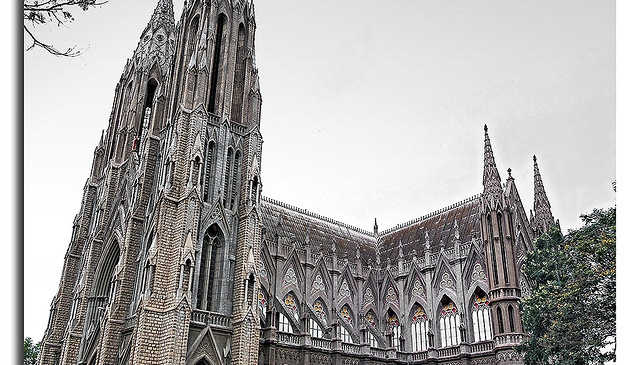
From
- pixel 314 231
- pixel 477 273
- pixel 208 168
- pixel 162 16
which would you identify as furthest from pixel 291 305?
pixel 162 16

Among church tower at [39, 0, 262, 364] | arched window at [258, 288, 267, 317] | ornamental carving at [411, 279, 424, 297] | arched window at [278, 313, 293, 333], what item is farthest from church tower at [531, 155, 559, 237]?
church tower at [39, 0, 262, 364]

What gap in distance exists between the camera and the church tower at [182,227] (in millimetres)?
27031

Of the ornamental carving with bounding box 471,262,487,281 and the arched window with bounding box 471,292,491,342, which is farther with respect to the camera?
the ornamental carving with bounding box 471,262,487,281

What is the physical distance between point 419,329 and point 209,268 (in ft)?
64.3

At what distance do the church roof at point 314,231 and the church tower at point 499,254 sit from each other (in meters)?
12.4

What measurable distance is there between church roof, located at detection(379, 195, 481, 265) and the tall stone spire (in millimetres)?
4364

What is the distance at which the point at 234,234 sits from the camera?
30859 mm

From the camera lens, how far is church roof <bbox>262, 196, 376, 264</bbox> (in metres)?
43.0

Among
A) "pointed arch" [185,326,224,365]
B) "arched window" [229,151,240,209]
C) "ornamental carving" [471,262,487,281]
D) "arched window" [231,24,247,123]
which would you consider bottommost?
"pointed arch" [185,326,224,365]

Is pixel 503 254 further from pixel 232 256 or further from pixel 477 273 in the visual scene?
pixel 232 256

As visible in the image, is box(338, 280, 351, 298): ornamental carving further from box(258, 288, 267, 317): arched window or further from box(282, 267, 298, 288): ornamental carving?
box(258, 288, 267, 317): arched window

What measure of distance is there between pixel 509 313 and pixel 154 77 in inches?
1331

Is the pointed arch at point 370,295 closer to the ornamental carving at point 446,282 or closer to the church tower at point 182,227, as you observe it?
the ornamental carving at point 446,282
